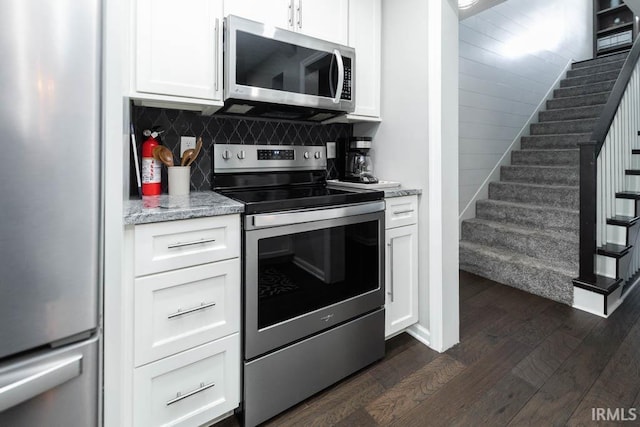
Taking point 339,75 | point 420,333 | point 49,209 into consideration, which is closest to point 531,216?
point 420,333

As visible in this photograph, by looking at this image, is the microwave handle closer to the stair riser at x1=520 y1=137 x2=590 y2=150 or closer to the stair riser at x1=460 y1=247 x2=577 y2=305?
the stair riser at x1=460 y1=247 x2=577 y2=305

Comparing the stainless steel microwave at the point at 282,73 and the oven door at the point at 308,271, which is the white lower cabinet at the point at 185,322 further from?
the stainless steel microwave at the point at 282,73

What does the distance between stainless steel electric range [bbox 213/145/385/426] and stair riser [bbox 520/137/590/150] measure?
325 centimetres

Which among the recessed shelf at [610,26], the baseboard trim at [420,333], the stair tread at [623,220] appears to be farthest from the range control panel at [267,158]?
the recessed shelf at [610,26]

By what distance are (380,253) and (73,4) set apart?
4.90ft

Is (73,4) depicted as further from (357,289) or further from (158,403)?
(357,289)

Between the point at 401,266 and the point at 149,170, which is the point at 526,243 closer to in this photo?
the point at 401,266

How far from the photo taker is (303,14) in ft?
5.74

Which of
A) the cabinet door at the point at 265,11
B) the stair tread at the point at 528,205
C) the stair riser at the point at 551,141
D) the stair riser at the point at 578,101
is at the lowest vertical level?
the stair tread at the point at 528,205

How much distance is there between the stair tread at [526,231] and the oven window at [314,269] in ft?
6.34

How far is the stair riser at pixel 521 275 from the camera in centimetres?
247

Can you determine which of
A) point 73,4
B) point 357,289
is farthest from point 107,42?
point 357,289

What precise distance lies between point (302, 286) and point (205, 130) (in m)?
1.00

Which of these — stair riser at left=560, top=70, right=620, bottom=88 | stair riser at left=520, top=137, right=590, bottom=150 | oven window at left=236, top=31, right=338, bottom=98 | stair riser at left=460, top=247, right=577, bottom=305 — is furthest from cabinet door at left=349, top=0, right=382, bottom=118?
stair riser at left=560, top=70, right=620, bottom=88
